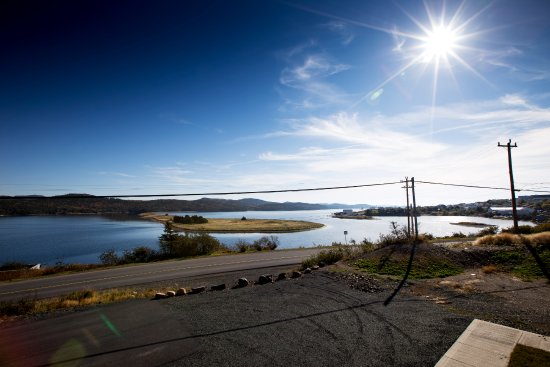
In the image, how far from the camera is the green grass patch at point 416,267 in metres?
16.4

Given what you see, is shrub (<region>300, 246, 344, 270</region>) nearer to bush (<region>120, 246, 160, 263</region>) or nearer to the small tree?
bush (<region>120, 246, 160, 263</region>)

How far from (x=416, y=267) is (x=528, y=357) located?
34.7ft

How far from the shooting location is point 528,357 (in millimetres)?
7004

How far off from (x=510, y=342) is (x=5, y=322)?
52.2ft

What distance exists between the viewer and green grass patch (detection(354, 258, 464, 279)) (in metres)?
16.4

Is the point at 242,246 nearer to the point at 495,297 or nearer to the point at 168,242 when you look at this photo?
the point at 168,242

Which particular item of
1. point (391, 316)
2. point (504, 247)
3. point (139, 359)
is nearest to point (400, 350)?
point (391, 316)

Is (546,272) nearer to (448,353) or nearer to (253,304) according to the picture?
(448,353)

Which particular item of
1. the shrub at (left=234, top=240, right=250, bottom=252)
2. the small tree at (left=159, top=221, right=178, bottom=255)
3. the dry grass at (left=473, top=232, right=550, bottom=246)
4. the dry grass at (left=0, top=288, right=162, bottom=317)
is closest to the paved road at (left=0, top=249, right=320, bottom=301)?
the dry grass at (left=0, top=288, right=162, bottom=317)

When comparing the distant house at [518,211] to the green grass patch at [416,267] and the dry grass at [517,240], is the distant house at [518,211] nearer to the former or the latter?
the dry grass at [517,240]

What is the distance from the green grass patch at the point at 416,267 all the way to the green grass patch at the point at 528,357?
28.0 feet

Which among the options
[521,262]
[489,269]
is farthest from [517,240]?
[489,269]

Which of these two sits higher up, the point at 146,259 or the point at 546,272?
the point at 546,272

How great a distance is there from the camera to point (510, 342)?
7.85 meters
